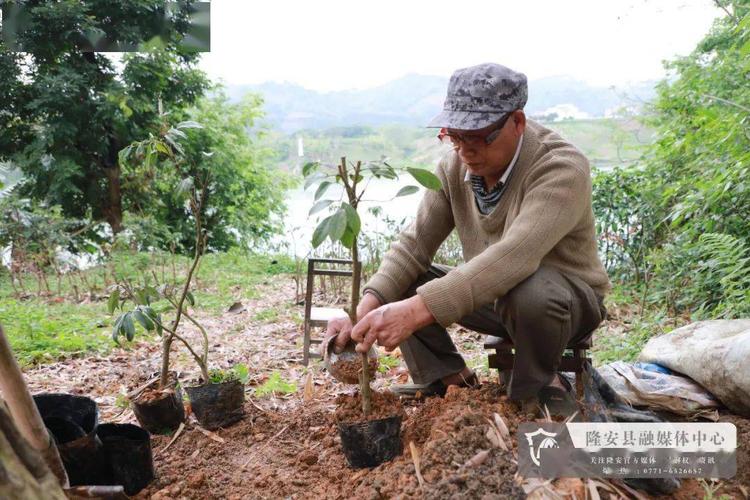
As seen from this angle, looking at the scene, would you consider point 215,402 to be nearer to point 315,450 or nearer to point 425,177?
point 315,450

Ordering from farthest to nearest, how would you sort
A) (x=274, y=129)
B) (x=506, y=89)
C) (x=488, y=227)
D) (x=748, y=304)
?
(x=274, y=129)
(x=748, y=304)
(x=488, y=227)
(x=506, y=89)

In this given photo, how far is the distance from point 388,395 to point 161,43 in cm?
834

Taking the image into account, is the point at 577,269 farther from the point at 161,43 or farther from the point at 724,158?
the point at 161,43

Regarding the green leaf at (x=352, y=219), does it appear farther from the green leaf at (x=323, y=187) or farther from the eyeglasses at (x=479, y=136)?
the eyeglasses at (x=479, y=136)

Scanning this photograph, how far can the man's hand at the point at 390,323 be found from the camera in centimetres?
185

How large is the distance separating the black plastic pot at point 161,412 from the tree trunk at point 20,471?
1126mm

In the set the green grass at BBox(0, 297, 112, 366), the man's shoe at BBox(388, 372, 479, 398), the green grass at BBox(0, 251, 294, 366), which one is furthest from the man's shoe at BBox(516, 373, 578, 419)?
the green grass at BBox(0, 297, 112, 366)

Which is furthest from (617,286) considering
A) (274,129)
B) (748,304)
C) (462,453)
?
(274,129)

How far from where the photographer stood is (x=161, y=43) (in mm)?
8805

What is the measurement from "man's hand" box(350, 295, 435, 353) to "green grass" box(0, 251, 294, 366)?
100 inches

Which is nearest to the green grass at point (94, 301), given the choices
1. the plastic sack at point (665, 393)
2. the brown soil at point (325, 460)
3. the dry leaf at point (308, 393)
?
the dry leaf at point (308, 393)

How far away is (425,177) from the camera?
5.84ft

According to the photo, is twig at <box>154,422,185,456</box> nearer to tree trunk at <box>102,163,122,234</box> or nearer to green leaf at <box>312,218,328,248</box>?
green leaf at <box>312,218,328,248</box>

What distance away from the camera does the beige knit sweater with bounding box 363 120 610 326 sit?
1956 millimetres
